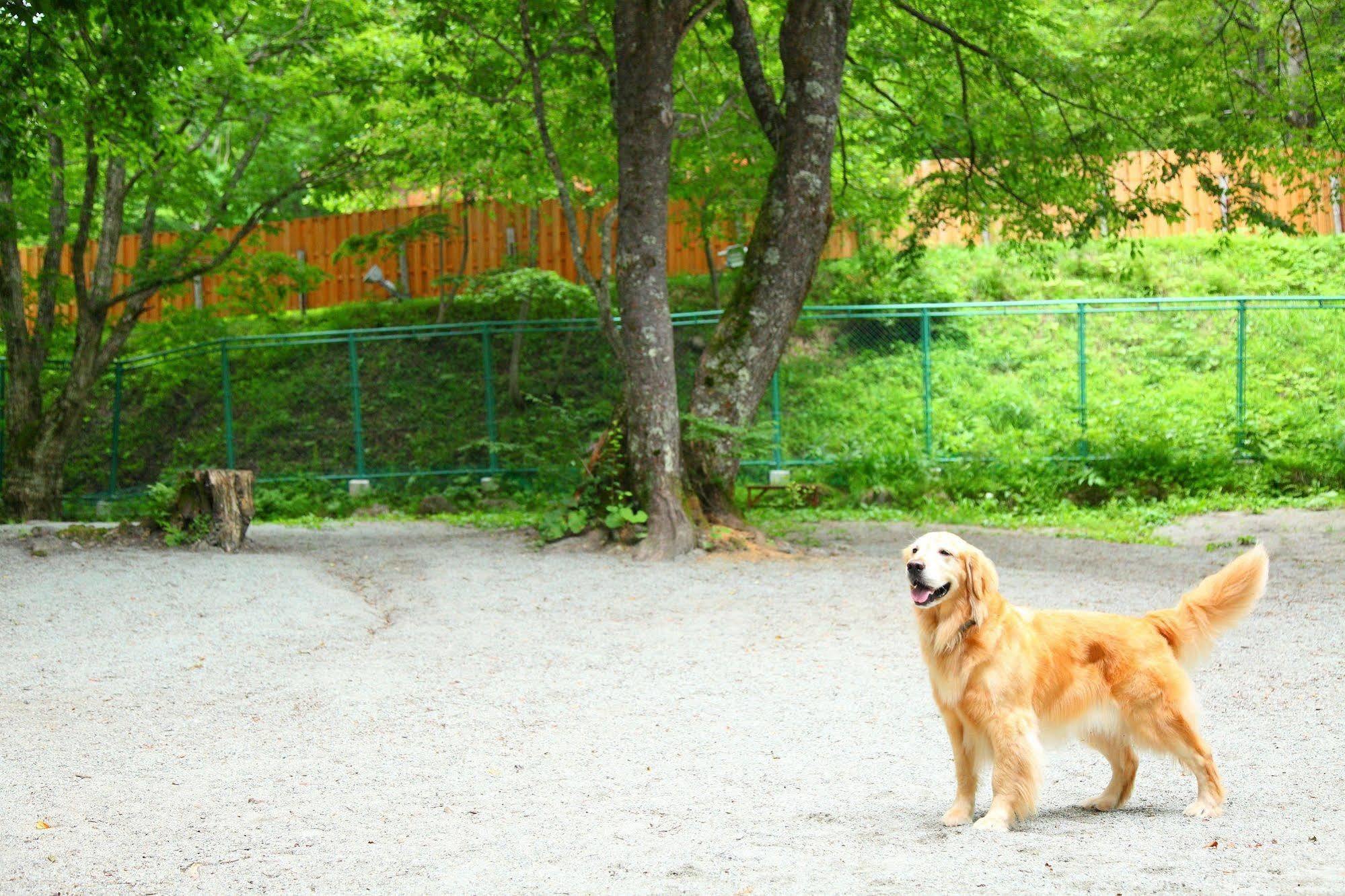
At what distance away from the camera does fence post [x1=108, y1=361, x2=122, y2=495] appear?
1920cm

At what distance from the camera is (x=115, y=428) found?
19.2 metres

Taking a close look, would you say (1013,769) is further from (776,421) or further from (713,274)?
(713,274)

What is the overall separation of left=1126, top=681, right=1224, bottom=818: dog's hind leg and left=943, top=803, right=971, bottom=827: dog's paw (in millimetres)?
675

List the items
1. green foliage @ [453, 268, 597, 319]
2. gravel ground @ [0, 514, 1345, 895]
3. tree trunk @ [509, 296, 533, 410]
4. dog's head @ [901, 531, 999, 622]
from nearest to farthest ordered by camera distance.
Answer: gravel ground @ [0, 514, 1345, 895], dog's head @ [901, 531, 999, 622], green foliage @ [453, 268, 597, 319], tree trunk @ [509, 296, 533, 410]

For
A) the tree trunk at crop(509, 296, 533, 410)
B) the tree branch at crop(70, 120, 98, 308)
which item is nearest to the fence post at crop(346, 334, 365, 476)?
the tree trunk at crop(509, 296, 533, 410)

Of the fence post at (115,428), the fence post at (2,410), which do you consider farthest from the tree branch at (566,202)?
the fence post at (2,410)

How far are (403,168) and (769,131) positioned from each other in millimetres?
6886

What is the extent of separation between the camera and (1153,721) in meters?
4.66

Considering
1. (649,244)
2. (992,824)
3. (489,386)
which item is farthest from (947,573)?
(489,386)

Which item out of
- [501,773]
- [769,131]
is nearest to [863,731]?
[501,773]

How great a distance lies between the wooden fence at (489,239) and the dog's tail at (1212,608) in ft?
57.8

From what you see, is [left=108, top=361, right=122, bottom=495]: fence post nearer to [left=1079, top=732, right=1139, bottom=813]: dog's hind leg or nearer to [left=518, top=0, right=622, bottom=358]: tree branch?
[left=518, top=0, right=622, bottom=358]: tree branch

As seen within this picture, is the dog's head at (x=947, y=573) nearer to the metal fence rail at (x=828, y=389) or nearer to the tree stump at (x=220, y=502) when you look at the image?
the tree stump at (x=220, y=502)

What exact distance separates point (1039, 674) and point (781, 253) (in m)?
8.18
